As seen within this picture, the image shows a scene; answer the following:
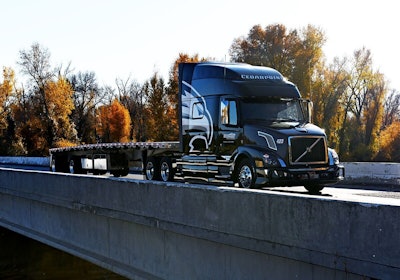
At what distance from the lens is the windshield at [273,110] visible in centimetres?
1438

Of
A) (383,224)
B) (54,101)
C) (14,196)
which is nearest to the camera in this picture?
(383,224)

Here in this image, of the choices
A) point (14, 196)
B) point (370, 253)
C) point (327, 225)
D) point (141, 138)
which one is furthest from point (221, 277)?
point (141, 138)

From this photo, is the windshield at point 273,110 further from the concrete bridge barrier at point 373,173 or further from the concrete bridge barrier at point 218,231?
the concrete bridge barrier at point 373,173

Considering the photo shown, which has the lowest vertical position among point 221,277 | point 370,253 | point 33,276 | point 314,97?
point 33,276

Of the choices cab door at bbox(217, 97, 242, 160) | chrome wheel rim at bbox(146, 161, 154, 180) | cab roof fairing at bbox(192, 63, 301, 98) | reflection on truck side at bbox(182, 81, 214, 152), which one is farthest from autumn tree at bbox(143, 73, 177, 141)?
cab door at bbox(217, 97, 242, 160)

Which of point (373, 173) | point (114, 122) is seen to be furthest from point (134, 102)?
point (373, 173)

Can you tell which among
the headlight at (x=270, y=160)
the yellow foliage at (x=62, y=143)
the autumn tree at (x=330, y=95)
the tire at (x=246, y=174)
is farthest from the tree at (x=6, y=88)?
the headlight at (x=270, y=160)

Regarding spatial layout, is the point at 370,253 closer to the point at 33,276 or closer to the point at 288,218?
the point at 288,218

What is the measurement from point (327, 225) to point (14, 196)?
45.3 feet

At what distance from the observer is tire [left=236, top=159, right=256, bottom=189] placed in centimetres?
1350

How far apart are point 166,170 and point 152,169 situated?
0.93m

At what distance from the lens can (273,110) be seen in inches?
576

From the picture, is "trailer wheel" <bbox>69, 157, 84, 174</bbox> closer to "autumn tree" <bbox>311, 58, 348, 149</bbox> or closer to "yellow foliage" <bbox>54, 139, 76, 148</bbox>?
"autumn tree" <bbox>311, 58, 348, 149</bbox>

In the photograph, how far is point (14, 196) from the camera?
18.0m
